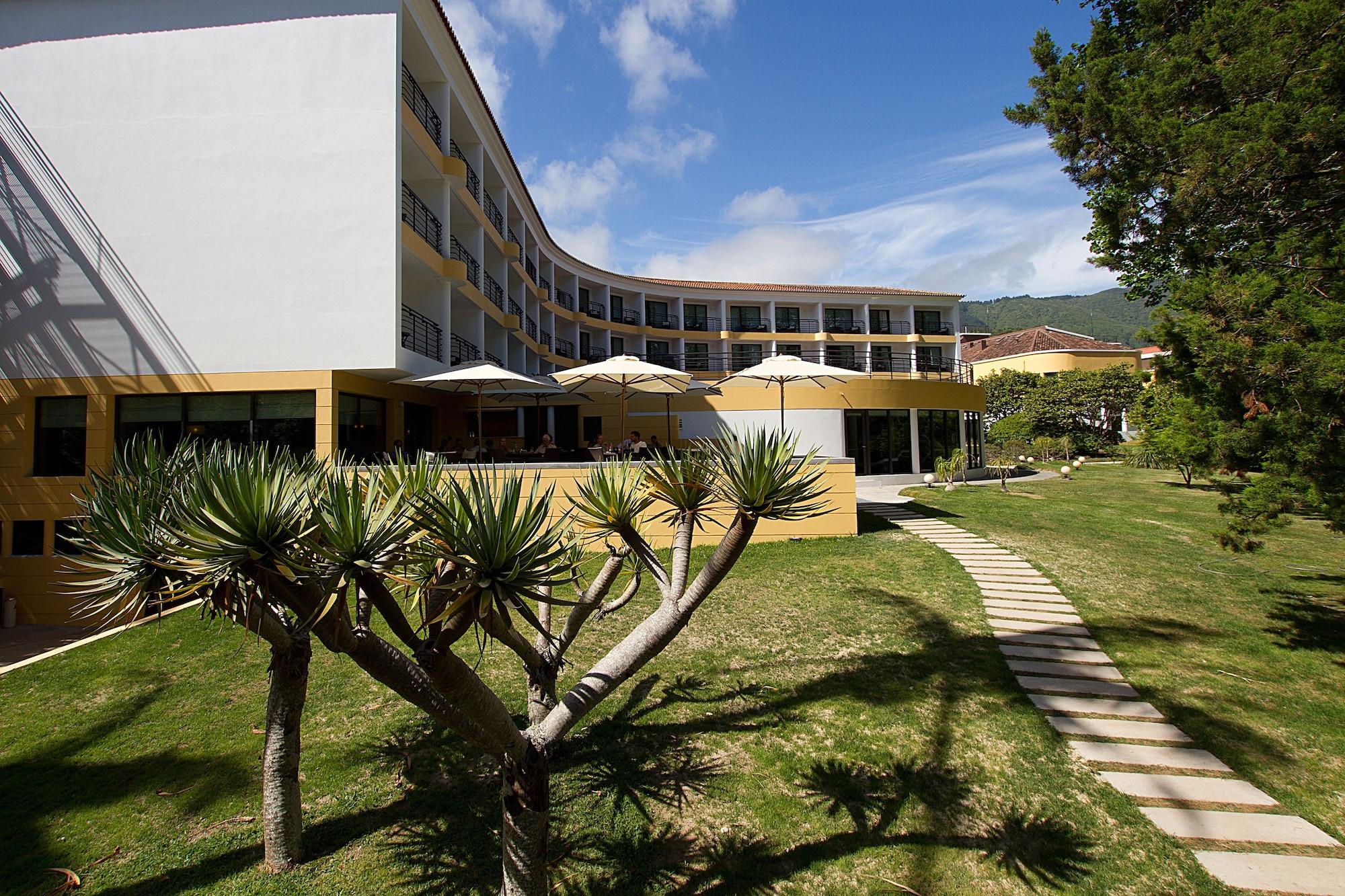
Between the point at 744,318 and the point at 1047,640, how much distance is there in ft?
115

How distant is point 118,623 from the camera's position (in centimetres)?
1025

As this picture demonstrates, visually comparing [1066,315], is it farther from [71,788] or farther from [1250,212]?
[71,788]

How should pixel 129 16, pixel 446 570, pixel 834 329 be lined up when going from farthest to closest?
pixel 834 329 < pixel 129 16 < pixel 446 570

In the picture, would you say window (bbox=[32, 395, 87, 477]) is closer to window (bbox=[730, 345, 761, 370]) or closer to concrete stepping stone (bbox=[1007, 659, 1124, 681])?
concrete stepping stone (bbox=[1007, 659, 1124, 681])

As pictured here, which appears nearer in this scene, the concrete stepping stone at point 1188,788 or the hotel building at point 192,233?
the concrete stepping stone at point 1188,788

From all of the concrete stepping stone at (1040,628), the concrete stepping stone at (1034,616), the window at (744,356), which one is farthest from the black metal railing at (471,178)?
the window at (744,356)

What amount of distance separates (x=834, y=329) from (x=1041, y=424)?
46.0ft

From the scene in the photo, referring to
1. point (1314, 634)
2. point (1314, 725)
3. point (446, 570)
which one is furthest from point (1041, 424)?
point (446, 570)

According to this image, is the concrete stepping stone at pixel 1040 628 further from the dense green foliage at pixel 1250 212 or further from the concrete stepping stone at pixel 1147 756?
the concrete stepping stone at pixel 1147 756

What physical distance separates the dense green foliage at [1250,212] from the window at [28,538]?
764 inches

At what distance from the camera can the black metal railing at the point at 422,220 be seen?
13062 mm

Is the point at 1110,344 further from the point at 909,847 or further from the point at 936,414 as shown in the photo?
the point at 909,847

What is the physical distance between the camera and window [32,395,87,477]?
489 inches

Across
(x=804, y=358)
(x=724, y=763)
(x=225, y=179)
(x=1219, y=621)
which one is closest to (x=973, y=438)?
(x=804, y=358)
